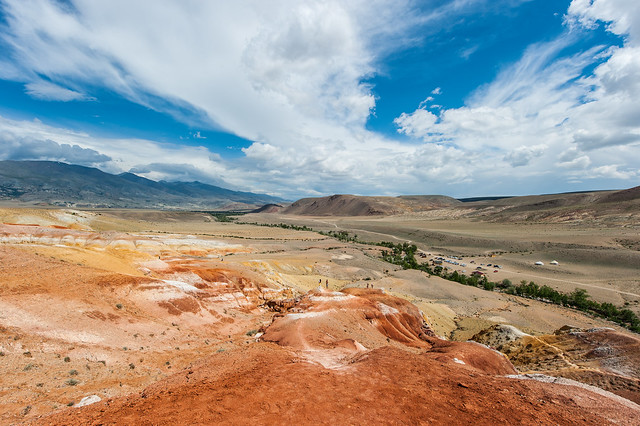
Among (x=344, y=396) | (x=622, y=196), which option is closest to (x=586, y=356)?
(x=344, y=396)

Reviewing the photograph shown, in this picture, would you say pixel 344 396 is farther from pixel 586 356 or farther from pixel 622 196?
pixel 622 196

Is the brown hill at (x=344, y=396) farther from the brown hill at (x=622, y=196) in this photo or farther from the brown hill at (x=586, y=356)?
the brown hill at (x=622, y=196)

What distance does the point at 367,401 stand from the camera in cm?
897

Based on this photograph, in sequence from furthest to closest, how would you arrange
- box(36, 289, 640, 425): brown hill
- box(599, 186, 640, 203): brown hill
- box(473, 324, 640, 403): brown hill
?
box(599, 186, 640, 203): brown hill → box(473, 324, 640, 403): brown hill → box(36, 289, 640, 425): brown hill

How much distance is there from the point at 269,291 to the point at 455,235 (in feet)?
261

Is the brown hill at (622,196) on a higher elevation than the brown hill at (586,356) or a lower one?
higher

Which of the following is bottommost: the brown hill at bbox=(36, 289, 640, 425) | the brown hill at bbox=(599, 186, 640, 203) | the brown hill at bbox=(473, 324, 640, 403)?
the brown hill at bbox=(473, 324, 640, 403)

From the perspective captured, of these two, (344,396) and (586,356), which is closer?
(344,396)

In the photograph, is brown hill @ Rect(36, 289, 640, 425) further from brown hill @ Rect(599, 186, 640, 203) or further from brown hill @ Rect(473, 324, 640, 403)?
brown hill @ Rect(599, 186, 640, 203)

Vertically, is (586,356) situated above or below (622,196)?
below

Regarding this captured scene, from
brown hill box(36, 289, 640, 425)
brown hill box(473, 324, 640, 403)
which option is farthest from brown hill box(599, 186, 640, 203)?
brown hill box(36, 289, 640, 425)

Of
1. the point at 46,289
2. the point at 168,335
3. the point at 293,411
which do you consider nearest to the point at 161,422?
the point at 293,411

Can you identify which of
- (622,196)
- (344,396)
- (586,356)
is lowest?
(586,356)

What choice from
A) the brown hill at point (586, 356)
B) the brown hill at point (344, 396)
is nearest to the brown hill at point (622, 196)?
the brown hill at point (586, 356)
